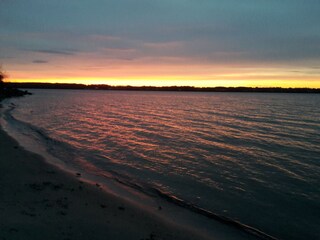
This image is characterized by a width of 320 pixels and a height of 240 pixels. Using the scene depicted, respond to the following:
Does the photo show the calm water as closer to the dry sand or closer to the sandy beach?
the dry sand

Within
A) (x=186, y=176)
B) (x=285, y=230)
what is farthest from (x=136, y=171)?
(x=285, y=230)

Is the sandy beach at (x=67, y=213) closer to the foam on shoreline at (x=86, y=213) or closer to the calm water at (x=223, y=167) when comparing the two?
the foam on shoreline at (x=86, y=213)

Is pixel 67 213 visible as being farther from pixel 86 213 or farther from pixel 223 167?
pixel 223 167

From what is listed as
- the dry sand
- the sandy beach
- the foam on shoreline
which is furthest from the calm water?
the sandy beach

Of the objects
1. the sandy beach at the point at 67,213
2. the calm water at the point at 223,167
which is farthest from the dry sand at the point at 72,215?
the calm water at the point at 223,167

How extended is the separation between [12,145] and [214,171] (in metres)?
14.6

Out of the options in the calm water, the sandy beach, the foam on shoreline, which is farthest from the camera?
the calm water

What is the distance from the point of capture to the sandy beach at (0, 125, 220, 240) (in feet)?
24.0

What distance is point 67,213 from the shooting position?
8.58 meters

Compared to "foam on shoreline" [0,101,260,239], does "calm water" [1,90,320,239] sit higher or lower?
lower

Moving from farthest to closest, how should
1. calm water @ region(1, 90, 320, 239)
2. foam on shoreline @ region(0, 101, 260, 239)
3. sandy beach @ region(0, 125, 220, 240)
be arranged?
calm water @ region(1, 90, 320, 239) < foam on shoreline @ region(0, 101, 260, 239) < sandy beach @ region(0, 125, 220, 240)

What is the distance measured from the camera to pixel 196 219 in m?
9.57

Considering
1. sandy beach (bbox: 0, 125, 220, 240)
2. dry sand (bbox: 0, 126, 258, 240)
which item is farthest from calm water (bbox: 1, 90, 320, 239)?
sandy beach (bbox: 0, 125, 220, 240)

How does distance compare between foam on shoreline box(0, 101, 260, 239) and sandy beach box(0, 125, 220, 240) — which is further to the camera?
foam on shoreline box(0, 101, 260, 239)
